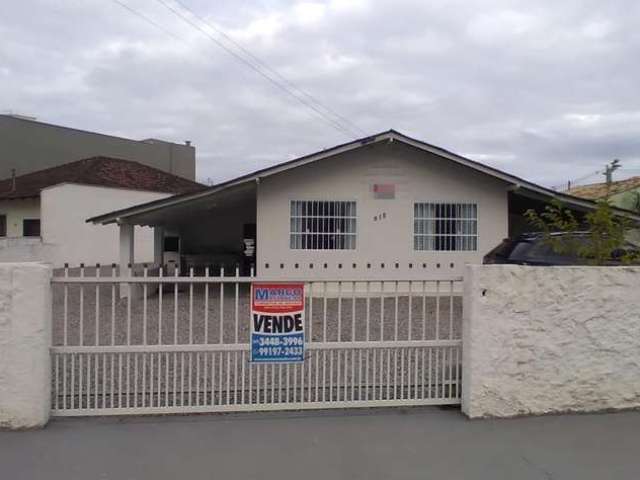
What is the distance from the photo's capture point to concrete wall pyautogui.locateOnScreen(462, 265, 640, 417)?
5.66m

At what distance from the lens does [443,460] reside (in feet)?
15.2

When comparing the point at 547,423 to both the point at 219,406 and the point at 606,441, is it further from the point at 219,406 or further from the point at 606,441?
the point at 219,406

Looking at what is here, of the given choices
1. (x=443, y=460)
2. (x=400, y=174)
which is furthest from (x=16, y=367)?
(x=400, y=174)

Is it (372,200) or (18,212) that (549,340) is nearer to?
(372,200)

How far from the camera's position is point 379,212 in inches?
595

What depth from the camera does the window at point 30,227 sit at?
99.2 feet

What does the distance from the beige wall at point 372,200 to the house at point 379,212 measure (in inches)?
0.9

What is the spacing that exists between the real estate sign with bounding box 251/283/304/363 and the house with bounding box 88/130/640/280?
29.9 ft

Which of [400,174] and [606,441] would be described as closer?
[606,441]

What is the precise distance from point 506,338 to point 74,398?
13.0 ft

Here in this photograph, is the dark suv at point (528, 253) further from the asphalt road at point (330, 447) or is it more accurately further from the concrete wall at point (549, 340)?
the asphalt road at point (330, 447)

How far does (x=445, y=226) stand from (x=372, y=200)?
197 cm

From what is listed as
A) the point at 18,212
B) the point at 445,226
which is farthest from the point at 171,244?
the point at 445,226

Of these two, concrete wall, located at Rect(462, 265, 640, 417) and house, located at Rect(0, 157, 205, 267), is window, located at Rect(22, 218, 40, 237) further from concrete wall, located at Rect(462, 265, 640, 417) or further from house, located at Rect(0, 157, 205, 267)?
concrete wall, located at Rect(462, 265, 640, 417)
